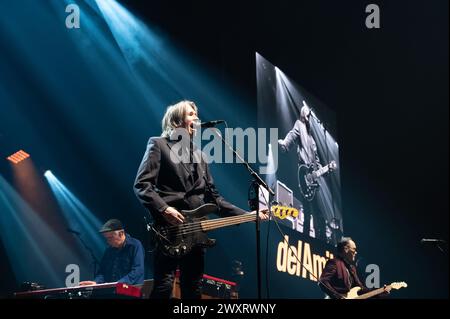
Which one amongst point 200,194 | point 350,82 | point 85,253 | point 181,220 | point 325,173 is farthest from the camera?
point 350,82

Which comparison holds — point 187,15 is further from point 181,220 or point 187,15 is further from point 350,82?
point 181,220

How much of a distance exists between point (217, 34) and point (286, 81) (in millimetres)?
1208

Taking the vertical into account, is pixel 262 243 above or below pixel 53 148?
below

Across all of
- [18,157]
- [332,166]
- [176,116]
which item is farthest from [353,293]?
[18,157]

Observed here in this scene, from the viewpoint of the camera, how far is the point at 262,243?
7.29 m

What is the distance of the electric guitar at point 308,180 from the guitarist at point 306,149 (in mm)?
60

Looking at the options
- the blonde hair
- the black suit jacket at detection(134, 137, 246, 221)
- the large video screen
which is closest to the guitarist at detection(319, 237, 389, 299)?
the large video screen

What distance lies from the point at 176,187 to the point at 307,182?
457 centimetres

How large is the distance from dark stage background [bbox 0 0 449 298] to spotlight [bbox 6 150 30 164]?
7 centimetres

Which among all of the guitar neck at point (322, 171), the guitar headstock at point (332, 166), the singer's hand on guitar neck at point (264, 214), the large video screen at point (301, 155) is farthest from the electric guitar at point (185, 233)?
the guitar headstock at point (332, 166)

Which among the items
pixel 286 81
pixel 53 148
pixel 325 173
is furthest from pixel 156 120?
pixel 325 173

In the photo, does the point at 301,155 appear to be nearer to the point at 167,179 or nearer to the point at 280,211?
the point at 280,211

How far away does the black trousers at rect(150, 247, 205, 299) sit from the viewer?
3475mm

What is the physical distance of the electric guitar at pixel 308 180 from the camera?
26.1 ft
